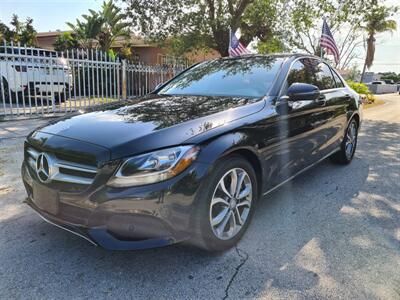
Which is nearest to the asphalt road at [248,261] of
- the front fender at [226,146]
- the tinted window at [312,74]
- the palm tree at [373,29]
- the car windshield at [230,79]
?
the front fender at [226,146]

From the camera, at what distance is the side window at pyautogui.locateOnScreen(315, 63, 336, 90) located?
4.41 meters

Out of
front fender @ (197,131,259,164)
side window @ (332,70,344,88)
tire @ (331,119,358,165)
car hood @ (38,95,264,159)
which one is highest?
side window @ (332,70,344,88)

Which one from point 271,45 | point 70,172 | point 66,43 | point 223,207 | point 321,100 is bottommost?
point 223,207

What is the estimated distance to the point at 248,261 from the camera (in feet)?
8.54

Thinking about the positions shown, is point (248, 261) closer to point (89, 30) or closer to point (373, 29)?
point (89, 30)

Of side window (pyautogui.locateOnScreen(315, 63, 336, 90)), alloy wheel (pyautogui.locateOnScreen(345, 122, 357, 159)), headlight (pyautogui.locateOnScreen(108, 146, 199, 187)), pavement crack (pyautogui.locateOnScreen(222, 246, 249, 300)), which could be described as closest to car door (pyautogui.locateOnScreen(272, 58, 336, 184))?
side window (pyautogui.locateOnScreen(315, 63, 336, 90))

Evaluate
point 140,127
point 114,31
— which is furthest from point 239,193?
point 114,31

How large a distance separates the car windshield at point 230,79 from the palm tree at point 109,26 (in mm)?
20326

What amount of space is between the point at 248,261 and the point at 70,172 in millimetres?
1447

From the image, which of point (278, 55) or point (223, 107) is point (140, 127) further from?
point (278, 55)

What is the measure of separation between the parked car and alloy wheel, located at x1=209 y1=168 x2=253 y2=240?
721cm

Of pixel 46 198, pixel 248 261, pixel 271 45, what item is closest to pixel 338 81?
pixel 248 261

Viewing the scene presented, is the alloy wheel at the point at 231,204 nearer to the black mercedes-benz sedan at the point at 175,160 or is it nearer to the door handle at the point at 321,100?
the black mercedes-benz sedan at the point at 175,160

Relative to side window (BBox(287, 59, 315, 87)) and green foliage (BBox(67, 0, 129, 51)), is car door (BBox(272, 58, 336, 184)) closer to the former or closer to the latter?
side window (BBox(287, 59, 315, 87))
